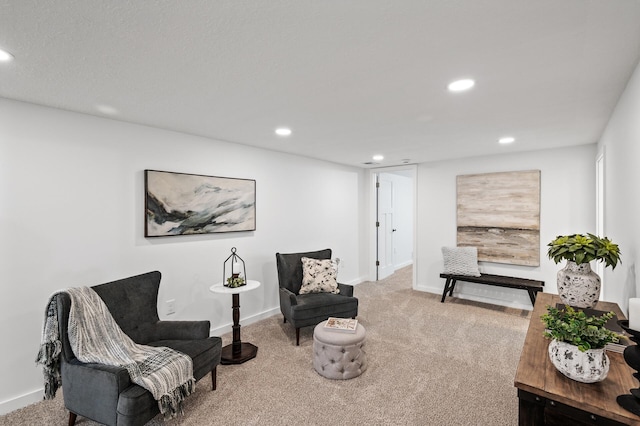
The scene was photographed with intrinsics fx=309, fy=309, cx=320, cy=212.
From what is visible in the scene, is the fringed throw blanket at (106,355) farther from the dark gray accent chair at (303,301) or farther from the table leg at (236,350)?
the dark gray accent chair at (303,301)

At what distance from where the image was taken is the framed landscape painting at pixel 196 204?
3.04m

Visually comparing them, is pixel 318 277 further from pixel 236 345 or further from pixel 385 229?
pixel 385 229

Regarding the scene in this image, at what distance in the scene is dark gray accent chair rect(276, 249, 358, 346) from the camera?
328cm

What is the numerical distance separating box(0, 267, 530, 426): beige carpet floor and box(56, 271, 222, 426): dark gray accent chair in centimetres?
30

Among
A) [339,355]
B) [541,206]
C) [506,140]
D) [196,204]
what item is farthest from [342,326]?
[541,206]

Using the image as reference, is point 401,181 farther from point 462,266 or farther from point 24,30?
point 24,30

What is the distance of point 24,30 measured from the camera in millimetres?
1382

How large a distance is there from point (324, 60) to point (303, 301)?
2.53 metres

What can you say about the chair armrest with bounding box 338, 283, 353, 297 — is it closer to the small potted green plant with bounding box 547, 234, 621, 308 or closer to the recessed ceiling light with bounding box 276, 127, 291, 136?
the recessed ceiling light with bounding box 276, 127, 291, 136

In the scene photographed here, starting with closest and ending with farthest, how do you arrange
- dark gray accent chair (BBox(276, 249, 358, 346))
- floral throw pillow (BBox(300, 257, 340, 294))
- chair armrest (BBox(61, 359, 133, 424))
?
1. chair armrest (BBox(61, 359, 133, 424))
2. dark gray accent chair (BBox(276, 249, 358, 346))
3. floral throw pillow (BBox(300, 257, 340, 294))

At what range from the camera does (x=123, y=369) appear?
6.15 feet

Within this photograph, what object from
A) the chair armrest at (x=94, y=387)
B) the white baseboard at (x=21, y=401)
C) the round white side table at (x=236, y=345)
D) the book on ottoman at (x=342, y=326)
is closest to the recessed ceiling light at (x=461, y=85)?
the book on ottoman at (x=342, y=326)

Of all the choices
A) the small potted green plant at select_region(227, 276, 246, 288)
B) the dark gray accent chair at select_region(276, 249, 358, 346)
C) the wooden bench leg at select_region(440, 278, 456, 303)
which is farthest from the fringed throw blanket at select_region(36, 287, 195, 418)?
the wooden bench leg at select_region(440, 278, 456, 303)

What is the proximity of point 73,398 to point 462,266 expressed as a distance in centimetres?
457
